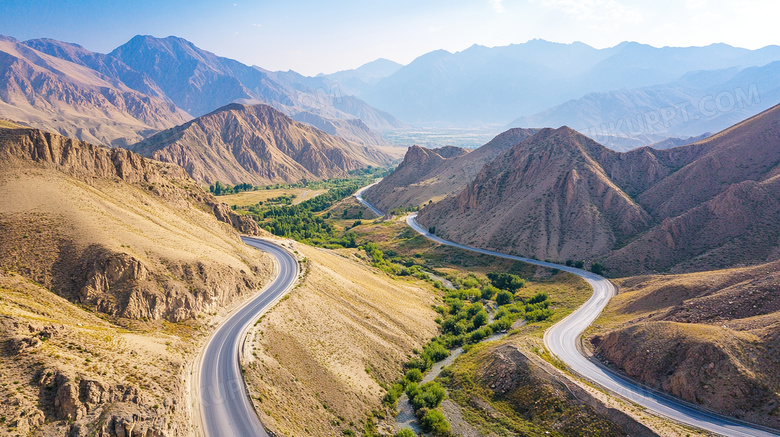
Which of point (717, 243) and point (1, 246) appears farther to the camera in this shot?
point (717, 243)

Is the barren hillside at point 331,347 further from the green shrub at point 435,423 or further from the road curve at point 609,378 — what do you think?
the road curve at point 609,378

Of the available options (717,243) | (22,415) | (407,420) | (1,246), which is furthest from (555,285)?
(1,246)

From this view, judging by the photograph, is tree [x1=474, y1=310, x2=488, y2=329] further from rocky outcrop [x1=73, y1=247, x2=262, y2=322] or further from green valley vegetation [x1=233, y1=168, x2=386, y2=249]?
green valley vegetation [x1=233, y1=168, x2=386, y2=249]

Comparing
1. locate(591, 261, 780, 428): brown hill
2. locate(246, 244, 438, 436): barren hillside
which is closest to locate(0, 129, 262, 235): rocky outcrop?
locate(246, 244, 438, 436): barren hillside

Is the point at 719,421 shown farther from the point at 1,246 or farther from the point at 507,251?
the point at 1,246

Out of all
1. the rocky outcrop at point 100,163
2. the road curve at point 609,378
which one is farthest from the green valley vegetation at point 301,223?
the road curve at point 609,378

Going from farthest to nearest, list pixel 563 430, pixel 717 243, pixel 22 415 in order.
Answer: pixel 717 243 → pixel 563 430 → pixel 22 415

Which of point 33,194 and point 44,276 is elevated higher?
point 33,194
